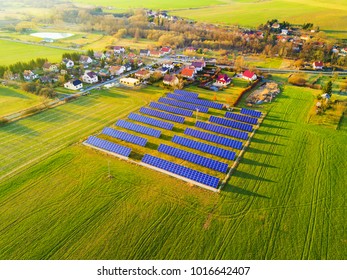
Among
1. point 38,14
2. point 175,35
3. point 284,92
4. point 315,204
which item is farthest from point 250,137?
point 38,14

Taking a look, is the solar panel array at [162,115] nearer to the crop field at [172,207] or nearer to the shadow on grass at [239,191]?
the crop field at [172,207]

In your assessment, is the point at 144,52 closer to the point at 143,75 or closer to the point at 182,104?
the point at 143,75

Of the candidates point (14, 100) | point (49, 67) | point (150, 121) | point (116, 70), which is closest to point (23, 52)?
point (49, 67)

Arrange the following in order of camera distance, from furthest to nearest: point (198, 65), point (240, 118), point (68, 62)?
point (68, 62) → point (198, 65) → point (240, 118)

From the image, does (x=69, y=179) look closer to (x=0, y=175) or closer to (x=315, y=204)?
(x=0, y=175)

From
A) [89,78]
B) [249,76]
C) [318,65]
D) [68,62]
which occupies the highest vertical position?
[318,65]

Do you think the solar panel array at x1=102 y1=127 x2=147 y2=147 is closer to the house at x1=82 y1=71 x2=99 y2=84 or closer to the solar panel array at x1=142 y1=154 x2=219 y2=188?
the solar panel array at x1=142 y1=154 x2=219 y2=188
